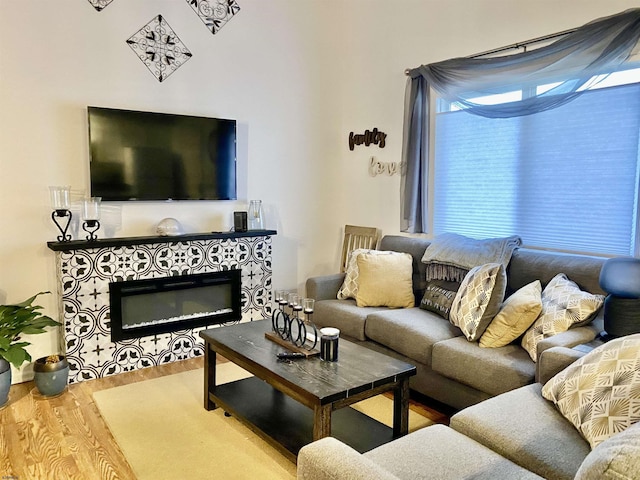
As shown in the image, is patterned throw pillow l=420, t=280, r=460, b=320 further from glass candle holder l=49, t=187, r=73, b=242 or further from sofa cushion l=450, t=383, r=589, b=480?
glass candle holder l=49, t=187, r=73, b=242

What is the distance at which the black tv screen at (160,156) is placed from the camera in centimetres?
366

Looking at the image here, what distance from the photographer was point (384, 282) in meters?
3.75

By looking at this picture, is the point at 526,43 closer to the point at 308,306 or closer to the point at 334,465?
the point at 308,306

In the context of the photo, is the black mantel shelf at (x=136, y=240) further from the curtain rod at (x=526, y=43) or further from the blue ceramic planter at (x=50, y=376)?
the curtain rod at (x=526, y=43)

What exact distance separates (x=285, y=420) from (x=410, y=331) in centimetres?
99

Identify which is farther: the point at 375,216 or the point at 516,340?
the point at 375,216

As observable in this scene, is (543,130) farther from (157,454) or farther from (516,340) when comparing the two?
(157,454)

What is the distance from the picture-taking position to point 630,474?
0.92 metres

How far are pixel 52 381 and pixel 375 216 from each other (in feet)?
10.0

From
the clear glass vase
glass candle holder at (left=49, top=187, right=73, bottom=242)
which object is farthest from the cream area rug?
the clear glass vase

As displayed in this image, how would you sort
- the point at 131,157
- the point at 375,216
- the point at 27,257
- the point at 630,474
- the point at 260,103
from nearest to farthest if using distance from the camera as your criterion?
1. the point at 630,474
2. the point at 27,257
3. the point at 131,157
4. the point at 260,103
5. the point at 375,216

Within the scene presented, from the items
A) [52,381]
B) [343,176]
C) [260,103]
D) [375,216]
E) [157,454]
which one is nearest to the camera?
[157,454]

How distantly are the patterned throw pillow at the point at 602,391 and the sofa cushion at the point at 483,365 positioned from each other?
1.63ft

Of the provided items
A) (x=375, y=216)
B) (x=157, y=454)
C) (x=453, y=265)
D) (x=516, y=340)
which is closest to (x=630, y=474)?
(x=516, y=340)
